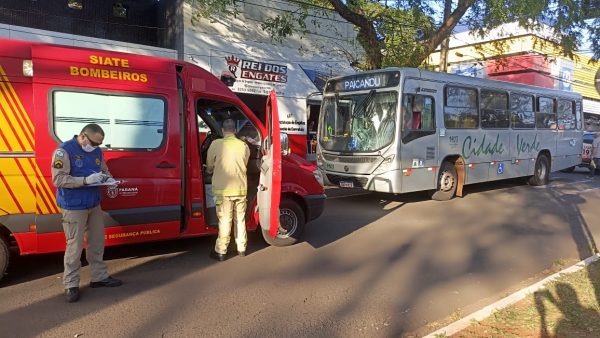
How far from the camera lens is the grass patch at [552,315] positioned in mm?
3715

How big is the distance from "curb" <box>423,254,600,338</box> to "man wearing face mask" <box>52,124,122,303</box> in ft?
10.5

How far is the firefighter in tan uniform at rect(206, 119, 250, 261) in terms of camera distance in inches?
225

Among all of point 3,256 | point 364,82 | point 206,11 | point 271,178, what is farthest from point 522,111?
point 3,256

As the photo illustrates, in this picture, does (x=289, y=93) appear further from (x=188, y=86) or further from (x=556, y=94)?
(x=188, y=86)

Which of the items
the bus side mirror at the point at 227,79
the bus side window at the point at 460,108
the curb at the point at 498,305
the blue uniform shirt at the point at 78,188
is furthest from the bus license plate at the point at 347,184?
the blue uniform shirt at the point at 78,188

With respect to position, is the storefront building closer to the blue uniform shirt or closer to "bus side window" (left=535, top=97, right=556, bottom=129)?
"bus side window" (left=535, top=97, right=556, bottom=129)

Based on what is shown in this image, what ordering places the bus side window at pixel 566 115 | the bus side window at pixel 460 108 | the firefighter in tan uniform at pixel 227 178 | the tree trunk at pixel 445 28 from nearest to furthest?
the firefighter in tan uniform at pixel 227 178, the bus side window at pixel 460 108, the tree trunk at pixel 445 28, the bus side window at pixel 566 115

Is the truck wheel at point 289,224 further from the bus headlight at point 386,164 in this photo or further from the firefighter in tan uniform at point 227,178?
the bus headlight at point 386,164

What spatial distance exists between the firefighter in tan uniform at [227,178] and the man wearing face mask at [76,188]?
1.40 m

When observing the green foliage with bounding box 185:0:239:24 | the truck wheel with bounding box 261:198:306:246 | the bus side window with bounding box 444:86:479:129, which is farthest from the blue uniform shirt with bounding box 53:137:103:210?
the green foliage with bounding box 185:0:239:24

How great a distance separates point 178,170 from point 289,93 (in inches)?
438

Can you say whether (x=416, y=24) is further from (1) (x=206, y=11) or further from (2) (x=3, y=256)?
(2) (x=3, y=256)

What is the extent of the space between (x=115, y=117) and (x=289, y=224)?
2.66 metres

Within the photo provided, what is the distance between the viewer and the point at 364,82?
1016cm
